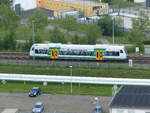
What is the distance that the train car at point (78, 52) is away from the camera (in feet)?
136

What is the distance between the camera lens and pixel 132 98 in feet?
91.7

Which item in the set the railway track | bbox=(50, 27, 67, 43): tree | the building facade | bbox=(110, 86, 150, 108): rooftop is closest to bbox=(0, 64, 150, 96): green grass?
the railway track

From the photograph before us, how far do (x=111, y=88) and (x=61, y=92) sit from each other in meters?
4.29

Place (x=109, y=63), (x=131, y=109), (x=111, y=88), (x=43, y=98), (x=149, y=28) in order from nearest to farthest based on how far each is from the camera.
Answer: (x=131, y=109), (x=43, y=98), (x=111, y=88), (x=109, y=63), (x=149, y=28)

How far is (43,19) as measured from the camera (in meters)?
56.0

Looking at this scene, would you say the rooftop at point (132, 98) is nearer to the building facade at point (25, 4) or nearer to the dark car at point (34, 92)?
the dark car at point (34, 92)

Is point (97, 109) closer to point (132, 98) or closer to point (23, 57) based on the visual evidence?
point (132, 98)

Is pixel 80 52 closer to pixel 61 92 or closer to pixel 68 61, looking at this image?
pixel 68 61

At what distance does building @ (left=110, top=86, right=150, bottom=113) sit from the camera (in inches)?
1041

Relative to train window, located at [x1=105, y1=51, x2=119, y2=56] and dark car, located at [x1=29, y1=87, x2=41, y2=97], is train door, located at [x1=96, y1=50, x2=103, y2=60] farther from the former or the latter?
dark car, located at [x1=29, y1=87, x2=41, y2=97]

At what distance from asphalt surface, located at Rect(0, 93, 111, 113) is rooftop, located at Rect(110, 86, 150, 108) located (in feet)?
6.17

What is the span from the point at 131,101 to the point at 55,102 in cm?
683

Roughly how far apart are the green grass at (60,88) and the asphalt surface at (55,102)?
106 centimetres

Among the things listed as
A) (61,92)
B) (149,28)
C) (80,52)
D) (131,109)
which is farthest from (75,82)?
(149,28)
